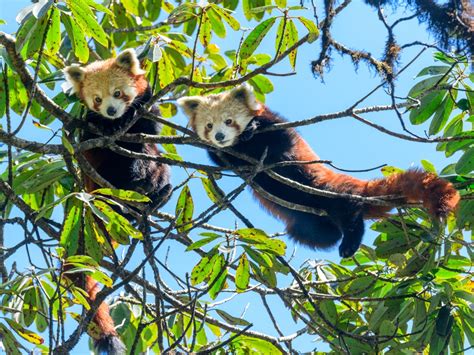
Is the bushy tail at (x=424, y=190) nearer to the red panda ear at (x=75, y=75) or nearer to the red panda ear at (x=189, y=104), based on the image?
the red panda ear at (x=189, y=104)

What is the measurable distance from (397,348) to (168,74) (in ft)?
8.73

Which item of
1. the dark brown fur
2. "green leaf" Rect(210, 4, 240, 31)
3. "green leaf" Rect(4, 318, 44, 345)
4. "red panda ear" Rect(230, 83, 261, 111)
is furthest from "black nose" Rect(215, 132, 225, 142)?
"green leaf" Rect(4, 318, 44, 345)

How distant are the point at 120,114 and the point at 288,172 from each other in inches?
60.9

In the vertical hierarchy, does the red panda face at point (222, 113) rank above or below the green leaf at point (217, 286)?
above

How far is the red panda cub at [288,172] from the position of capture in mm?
5527

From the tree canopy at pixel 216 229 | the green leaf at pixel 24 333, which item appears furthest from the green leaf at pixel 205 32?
the green leaf at pixel 24 333

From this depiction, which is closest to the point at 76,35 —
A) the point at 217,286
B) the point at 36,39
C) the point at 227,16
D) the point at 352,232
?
the point at 36,39

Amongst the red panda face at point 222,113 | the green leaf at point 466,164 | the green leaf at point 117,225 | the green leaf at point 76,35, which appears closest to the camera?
the green leaf at point 117,225

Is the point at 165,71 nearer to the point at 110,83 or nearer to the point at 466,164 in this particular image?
the point at 110,83

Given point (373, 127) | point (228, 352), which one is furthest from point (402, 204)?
point (228, 352)

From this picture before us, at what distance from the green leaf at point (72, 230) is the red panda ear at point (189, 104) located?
98.5 inches

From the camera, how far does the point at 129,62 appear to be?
6.09 metres

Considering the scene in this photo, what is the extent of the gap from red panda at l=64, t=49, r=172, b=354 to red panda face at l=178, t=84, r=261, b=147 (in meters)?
0.51

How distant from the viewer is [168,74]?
545 cm
